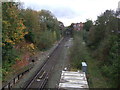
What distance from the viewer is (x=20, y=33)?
1522 cm

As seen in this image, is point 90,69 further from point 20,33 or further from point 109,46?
point 20,33

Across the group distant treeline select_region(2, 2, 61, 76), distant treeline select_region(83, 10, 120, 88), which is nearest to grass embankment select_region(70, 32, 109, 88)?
distant treeline select_region(83, 10, 120, 88)

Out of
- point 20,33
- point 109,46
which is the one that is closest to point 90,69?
point 109,46

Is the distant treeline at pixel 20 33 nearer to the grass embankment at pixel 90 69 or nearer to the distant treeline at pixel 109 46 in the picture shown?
the grass embankment at pixel 90 69

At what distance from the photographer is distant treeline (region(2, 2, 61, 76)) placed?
13.7 meters

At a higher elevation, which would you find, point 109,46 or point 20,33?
point 20,33

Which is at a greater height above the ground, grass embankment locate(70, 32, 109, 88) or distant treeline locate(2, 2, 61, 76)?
distant treeline locate(2, 2, 61, 76)

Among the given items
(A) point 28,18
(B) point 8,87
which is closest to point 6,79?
(B) point 8,87

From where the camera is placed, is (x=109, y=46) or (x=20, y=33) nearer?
(x=20, y=33)

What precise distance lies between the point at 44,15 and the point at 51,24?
2.68 m

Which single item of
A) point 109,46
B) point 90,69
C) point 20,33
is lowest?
point 90,69

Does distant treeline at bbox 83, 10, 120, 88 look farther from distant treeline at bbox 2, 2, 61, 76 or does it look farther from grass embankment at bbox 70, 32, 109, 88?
distant treeline at bbox 2, 2, 61, 76

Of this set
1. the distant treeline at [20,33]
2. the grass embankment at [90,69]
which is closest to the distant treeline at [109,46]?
the grass embankment at [90,69]

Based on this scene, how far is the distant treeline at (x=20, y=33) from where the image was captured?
44.9ft
